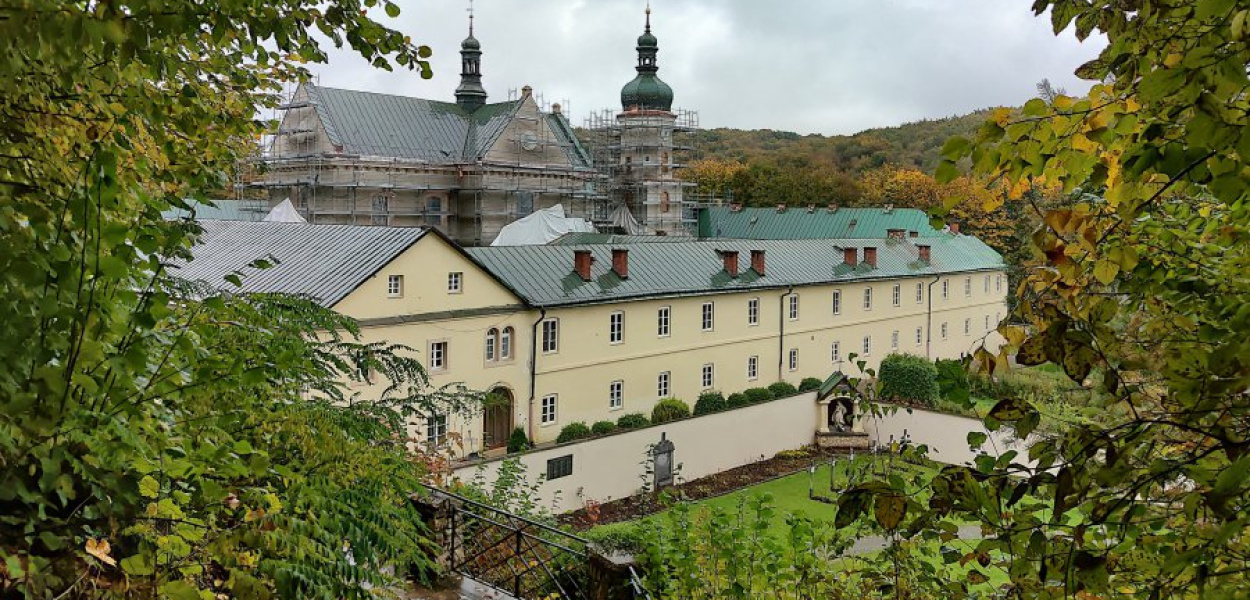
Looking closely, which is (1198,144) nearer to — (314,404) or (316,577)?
(316,577)

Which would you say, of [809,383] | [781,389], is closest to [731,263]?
[781,389]

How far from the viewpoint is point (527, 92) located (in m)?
48.6

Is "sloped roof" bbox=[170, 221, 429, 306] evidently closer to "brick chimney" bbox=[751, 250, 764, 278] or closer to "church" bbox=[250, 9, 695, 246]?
"church" bbox=[250, 9, 695, 246]

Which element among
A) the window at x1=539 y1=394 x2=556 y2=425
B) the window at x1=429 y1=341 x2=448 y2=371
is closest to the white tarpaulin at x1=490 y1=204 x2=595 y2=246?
the window at x1=539 y1=394 x2=556 y2=425

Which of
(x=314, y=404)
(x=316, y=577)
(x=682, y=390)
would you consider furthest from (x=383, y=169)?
(x=316, y=577)

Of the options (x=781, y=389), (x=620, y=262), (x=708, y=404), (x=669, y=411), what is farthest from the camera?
(x=781, y=389)

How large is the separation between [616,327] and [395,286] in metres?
7.79

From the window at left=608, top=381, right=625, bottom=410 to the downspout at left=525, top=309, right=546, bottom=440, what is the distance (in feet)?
10.00

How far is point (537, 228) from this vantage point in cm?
4525

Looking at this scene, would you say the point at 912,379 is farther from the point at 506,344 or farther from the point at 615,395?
the point at 506,344

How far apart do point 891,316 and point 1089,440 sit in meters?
37.3

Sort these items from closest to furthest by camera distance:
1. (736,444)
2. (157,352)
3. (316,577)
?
(157,352) < (316,577) < (736,444)

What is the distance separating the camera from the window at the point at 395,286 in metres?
21.7

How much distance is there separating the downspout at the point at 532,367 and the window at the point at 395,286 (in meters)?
4.28
